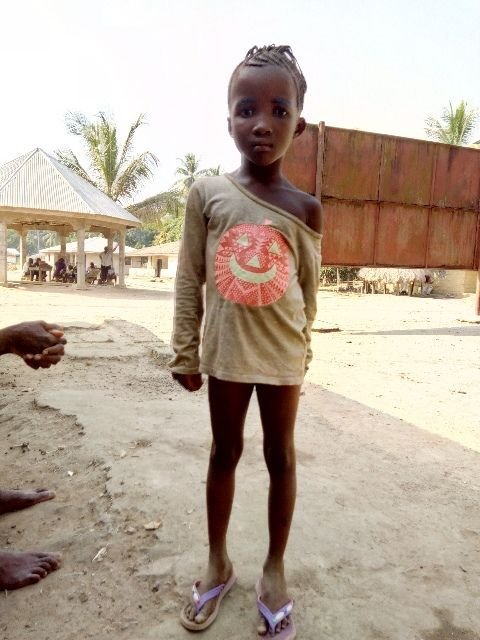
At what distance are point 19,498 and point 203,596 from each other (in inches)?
41.3

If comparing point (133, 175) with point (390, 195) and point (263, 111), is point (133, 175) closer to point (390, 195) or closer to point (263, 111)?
point (390, 195)

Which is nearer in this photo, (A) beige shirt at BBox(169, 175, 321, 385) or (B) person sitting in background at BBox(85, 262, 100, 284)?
(A) beige shirt at BBox(169, 175, 321, 385)

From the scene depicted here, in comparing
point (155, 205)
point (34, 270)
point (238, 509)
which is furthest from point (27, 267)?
point (238, 509)

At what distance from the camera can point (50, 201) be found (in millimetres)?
14648

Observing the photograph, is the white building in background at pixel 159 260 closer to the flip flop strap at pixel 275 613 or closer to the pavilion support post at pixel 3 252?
the pavilion support post at pixel 3 252

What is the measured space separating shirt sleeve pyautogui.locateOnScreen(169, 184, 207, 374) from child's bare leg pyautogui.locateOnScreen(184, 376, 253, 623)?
12 centimetres

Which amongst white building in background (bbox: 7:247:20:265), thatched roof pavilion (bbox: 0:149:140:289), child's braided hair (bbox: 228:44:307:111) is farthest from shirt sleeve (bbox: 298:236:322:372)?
white building in background (bbox: 7:247:20:265)

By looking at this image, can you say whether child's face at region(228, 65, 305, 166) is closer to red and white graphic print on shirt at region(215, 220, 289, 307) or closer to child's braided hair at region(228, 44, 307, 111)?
child's braided hair at region(228, 44, 307, 111)

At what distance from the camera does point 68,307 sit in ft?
33.3

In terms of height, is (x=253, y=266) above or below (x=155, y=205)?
below

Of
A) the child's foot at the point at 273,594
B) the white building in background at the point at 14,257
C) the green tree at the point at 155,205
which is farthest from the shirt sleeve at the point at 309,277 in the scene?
the white building in background at the point at 14,257

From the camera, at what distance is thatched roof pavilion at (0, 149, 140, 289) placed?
47.1 ft

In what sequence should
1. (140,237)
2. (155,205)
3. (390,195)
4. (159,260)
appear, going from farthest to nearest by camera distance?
(140,237) → (159,260) → (155,205) → (390,195)

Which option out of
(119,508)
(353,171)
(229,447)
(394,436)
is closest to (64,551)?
(119,508)
